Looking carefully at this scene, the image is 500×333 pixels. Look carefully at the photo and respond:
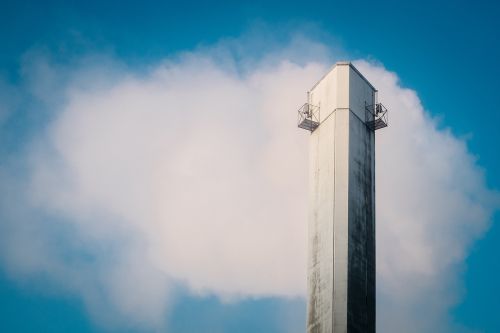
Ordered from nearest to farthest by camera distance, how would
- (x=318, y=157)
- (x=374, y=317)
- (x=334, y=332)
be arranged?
1. (x=334, y=332)
2. (x=374, y=317)
3. (x=318, y=157)

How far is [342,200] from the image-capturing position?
1150 inches

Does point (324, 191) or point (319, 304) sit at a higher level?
point (324, 191)

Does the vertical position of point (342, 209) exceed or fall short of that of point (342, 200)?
it falls short

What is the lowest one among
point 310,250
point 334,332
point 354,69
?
point 334,332

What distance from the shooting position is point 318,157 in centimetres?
3177

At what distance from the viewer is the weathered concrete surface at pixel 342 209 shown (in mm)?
27594

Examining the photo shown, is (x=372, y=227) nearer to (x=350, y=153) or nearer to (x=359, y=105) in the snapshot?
(x=350, y=153)

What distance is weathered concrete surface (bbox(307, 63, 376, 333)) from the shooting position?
27594 millimetres

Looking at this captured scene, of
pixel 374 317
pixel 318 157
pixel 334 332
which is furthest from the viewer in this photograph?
pixel 318 157

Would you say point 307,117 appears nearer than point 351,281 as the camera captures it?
No

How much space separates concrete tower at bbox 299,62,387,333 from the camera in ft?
90.7

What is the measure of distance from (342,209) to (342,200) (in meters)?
0.50

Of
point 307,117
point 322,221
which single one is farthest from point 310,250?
point 307,117

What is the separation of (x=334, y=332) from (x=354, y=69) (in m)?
15.1
